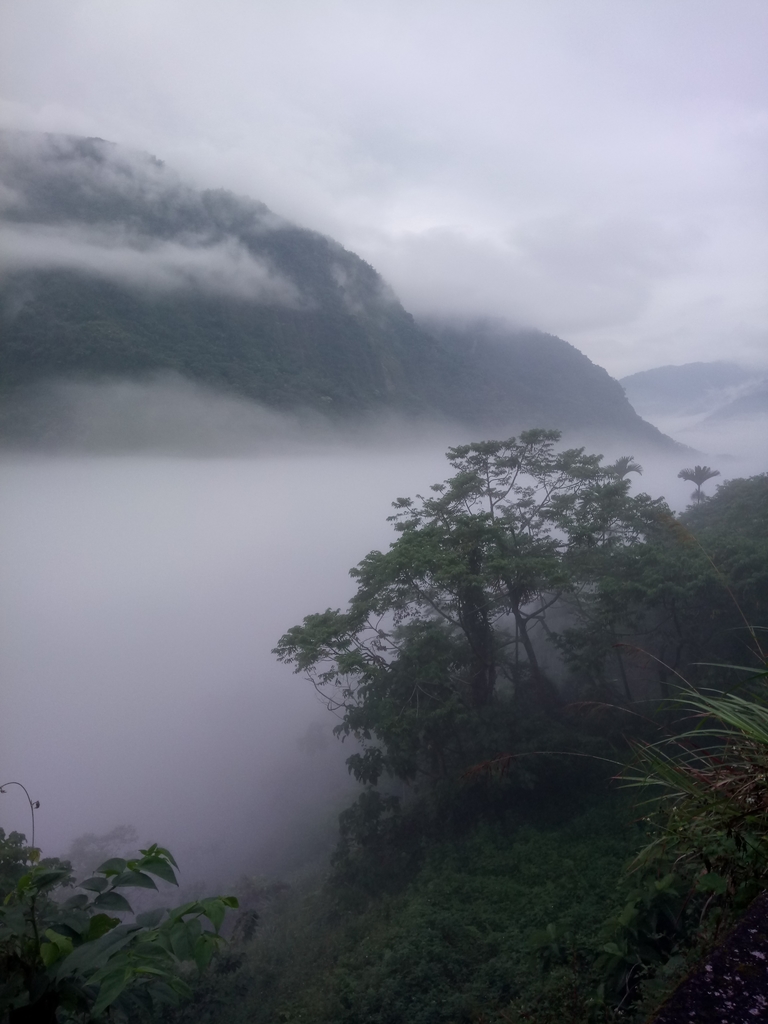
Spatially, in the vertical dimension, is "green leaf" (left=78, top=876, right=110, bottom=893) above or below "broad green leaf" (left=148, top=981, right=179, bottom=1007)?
above

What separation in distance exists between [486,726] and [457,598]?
1.60m

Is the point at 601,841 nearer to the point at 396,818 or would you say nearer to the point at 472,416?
the point at 396,818

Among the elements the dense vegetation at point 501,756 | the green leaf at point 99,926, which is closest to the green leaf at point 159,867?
the green leaf at point 99,926

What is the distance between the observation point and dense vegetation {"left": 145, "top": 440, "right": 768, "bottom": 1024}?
4426 mm

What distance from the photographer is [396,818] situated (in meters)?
8.02

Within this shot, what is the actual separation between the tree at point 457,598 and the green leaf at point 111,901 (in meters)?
6.37

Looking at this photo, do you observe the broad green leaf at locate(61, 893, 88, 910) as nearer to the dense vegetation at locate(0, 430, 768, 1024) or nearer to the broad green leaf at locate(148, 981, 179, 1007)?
the broad green leaf at locate(148, 981, 179, 1007)

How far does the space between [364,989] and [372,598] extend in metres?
4.72

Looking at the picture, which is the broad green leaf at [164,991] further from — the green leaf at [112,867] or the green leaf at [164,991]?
the green leaf at [112,867]

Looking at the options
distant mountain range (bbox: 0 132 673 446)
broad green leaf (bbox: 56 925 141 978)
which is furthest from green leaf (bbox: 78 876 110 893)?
distant mountain range (bbox: 0 132 673 446)

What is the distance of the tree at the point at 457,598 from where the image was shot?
7.80 m

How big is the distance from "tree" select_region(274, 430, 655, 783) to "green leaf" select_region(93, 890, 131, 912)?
6.37m

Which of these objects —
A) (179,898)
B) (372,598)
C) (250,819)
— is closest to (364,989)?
(372,598)

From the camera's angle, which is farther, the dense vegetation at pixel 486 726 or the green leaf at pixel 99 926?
the dense vegetation at pixel 486 726
